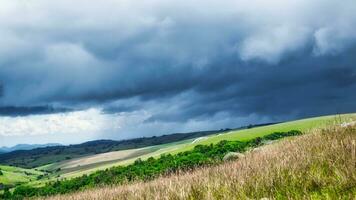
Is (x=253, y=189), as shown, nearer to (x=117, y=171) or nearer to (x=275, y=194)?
(x=275, y=194)

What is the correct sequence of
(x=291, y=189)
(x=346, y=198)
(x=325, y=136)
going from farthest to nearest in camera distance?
(x=325, y=136)
(x=291, y=189)
(x=346, y=198)

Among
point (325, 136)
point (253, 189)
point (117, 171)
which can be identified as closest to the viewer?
point (253, 189)

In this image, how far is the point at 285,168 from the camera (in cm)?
1173

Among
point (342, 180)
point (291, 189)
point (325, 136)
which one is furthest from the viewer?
point (325, 136)

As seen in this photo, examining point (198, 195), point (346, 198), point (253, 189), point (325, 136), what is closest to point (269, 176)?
point (253, 189)

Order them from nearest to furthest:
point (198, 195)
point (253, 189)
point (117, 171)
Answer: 1. point (253, 189)
2. point (198, 195)
3. point (117, 171)

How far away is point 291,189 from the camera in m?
9.98

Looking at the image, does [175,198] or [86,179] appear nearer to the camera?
[175,198]

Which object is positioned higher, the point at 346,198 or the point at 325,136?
the point at 325,136

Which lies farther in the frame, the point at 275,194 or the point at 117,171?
the point at 117,171

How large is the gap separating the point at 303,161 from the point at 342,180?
2774mm

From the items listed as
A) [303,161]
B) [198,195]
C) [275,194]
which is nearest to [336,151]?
[303,161]

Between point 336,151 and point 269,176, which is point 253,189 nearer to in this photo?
point 269,176

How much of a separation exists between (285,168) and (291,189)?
1771mm
